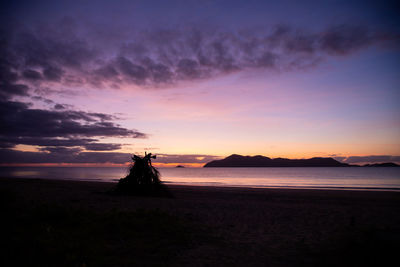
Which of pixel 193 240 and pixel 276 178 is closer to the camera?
pixel 193 240

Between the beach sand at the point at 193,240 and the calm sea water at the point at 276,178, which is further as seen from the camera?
the calm sea water at the point at 276,178

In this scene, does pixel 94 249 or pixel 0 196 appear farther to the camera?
pixel 0 196

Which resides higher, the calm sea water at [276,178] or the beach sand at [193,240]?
the beach sand at [193,240]

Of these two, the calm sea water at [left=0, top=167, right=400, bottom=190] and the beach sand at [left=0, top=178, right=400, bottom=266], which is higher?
the beach sand at [left=0, top=178, right=400, bottom=266]

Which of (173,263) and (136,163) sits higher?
(136,163)

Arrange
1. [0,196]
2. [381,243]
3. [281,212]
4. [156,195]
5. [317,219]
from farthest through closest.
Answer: [156,195] < [281,212] < [317,219] < [0,196] < [381,243]

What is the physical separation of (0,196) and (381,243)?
34.4 ft

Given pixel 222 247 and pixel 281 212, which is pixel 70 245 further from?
pixel 281 212

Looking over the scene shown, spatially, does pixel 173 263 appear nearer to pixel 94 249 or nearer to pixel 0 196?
pixel 94 249

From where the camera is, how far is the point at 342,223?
916 centimetres

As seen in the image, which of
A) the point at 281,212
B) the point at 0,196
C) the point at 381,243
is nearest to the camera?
the point at 381,243

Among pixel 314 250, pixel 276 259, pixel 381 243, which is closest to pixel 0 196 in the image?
pixel 276 259

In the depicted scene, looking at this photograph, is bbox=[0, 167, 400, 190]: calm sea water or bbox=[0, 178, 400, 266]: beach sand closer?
bbox=[0, 178, 400, 266]: beach sand

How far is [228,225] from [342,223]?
4.07m
